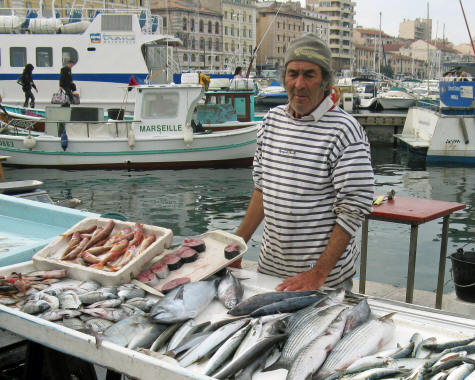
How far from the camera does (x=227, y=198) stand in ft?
43.0

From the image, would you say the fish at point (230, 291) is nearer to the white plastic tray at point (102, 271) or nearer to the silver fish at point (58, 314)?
the white plastic tray at point (102, 271)

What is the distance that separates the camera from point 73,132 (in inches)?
621

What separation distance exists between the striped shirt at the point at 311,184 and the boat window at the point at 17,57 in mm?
21400

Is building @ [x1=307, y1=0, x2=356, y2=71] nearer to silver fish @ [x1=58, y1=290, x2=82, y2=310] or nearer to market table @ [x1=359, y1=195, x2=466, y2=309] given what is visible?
market table @ [x1=359, y1=195, x2=466, y2=309]

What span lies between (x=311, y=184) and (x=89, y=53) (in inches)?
809

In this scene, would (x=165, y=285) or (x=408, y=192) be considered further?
(x=408, y=192)

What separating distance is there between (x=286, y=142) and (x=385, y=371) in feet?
4.31

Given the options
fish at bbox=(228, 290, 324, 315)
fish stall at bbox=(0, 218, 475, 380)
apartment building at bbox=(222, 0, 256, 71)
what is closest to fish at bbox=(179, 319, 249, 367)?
fish stall at bbox=(0, 218, 475, 380)

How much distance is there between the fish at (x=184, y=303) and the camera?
226 cm

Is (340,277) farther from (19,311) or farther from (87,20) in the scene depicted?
(87,20)

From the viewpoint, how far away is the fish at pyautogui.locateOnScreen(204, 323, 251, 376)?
191cm

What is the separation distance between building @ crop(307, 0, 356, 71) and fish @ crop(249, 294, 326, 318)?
135 metres

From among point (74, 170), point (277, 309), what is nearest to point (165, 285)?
point (277, 309)

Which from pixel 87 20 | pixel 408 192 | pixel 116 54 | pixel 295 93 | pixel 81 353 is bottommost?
pixel 408 192
